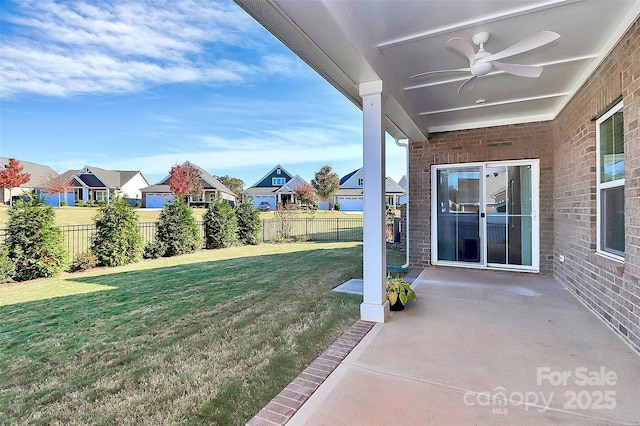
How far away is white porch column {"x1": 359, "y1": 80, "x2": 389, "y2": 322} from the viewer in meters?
3.34

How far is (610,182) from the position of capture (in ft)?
11.2

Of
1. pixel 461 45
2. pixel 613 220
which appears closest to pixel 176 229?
pixel 461 45

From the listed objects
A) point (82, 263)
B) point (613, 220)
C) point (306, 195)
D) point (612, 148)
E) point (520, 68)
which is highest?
point (520, 68)

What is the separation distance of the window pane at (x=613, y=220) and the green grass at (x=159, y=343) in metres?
2.92

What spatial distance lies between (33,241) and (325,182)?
18.9m

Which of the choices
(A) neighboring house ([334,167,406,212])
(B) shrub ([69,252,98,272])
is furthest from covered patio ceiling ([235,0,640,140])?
(A) neighboring house ([334,167,406,212])

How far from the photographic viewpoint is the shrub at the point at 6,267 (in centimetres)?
554

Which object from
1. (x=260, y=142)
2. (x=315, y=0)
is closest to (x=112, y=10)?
(x=315, y=0)

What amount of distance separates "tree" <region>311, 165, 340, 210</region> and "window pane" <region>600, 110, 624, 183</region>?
20174 mm

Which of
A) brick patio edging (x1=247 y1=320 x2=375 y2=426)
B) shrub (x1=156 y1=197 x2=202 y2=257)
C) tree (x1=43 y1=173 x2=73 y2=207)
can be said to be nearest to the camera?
brick patio edging (x1=247 y1=320 x2=375 y2=426)

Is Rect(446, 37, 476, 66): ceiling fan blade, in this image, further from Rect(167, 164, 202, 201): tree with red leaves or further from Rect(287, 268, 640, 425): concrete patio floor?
Rect(167, 164, 202, 201): tree with red leaves

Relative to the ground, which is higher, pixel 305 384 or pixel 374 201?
pixel 374 201

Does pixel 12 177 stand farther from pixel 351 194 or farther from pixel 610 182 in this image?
pixel 351 194

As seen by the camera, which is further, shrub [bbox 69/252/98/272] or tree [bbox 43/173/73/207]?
tree [bbox 43/173/73/207]
